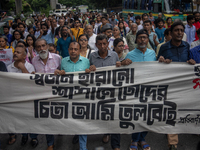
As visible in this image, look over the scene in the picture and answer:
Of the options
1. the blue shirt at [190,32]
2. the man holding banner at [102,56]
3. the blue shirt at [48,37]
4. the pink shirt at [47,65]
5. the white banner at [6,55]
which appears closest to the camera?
the man holding banner at [102,56]

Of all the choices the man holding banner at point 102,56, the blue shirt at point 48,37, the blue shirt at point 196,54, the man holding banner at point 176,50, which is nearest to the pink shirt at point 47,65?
the man holding banner at point 102,56

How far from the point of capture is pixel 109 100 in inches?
132

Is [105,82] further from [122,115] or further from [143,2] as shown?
[143,2]

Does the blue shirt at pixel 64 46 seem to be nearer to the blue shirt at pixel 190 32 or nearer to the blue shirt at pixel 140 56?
the blue shirt at pixel 140 56

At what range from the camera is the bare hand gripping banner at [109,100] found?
331 centimetres

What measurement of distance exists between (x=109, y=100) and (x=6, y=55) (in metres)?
2.48

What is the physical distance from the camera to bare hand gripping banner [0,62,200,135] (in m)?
3.31

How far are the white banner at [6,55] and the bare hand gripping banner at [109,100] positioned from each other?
1031 mm

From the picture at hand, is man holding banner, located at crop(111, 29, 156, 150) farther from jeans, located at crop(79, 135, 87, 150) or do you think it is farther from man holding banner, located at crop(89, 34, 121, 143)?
jeans, located at crop(79, 135, 87, 150)

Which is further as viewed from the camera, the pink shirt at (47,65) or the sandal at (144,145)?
the pink shirt at (47,65)

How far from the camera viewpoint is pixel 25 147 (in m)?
3.65

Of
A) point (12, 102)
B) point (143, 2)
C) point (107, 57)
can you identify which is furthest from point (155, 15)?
point (12, 102)

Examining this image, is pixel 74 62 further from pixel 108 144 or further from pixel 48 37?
pixel 48 37

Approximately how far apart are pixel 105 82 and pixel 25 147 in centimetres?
184
